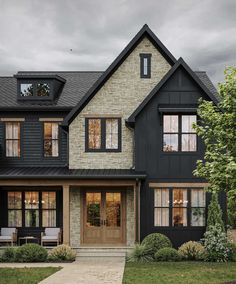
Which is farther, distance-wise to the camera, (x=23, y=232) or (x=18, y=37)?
(x=18, y=37)

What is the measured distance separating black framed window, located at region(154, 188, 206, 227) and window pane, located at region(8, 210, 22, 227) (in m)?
7.07

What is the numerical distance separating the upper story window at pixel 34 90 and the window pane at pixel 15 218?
246 inches

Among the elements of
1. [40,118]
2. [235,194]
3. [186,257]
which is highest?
[40,118]

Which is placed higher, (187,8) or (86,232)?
(187,8)

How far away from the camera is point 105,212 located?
20.5 m

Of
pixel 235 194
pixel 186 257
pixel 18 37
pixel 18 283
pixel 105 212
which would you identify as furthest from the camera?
pixel 18 37

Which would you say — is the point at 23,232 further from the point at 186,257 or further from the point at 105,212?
the point at 186,257

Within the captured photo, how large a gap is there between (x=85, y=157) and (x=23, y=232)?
16.5 ft

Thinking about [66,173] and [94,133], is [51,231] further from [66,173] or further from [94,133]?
[94,133]

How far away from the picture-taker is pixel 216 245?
17.1 metres

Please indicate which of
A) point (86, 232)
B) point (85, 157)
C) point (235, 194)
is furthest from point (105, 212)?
point (235, 194)

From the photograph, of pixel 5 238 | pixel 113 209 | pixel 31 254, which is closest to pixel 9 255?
pixel 31 254

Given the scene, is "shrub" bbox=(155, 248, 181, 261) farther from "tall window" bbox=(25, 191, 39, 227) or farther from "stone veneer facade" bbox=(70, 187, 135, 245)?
"tall window" bbox=(25, 191, 39, 227)

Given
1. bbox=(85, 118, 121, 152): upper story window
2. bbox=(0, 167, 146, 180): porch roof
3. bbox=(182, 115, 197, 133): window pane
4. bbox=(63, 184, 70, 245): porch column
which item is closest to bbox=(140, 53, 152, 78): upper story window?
bbox=(85, 118, 121, 152): upper story window
